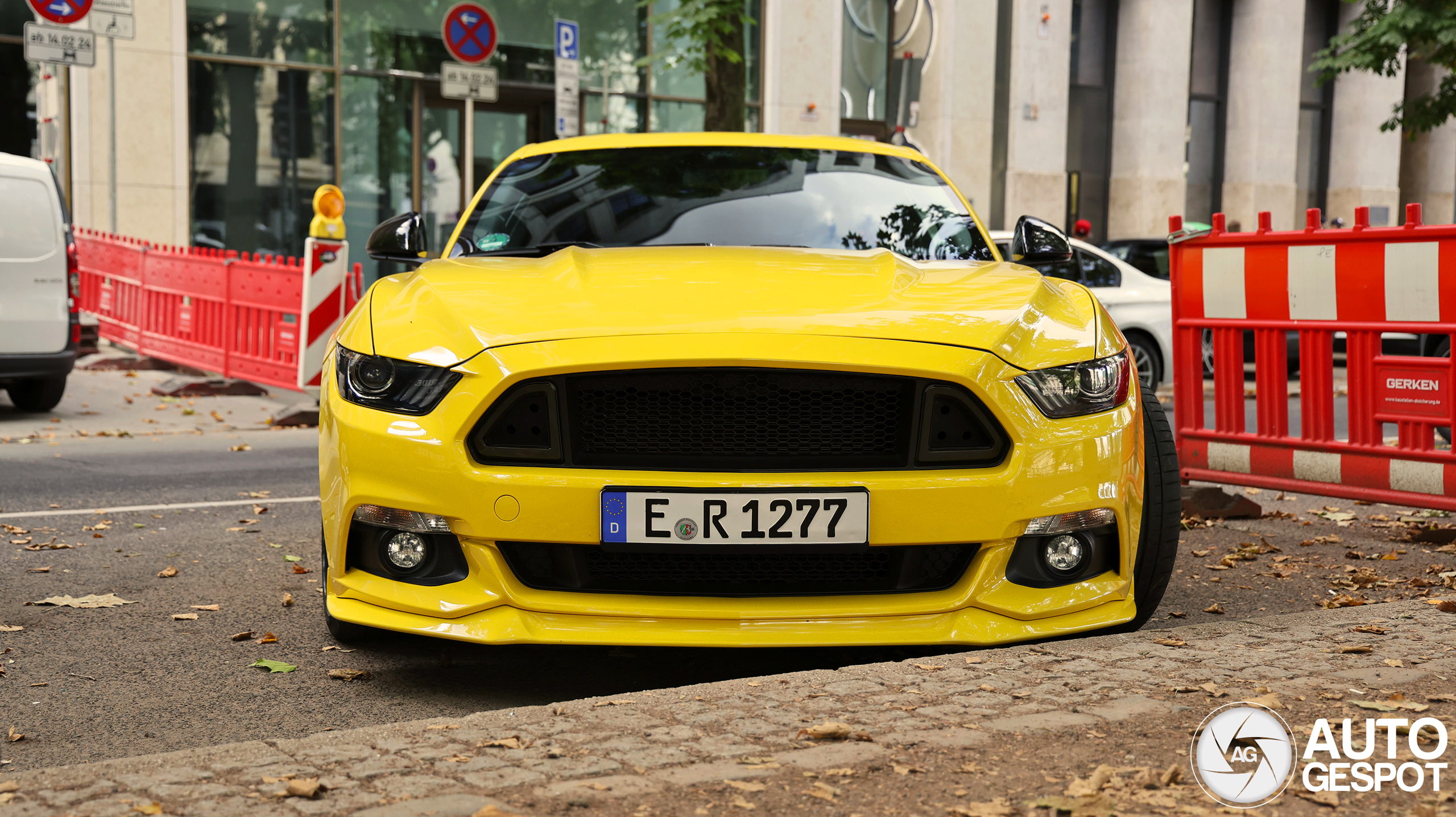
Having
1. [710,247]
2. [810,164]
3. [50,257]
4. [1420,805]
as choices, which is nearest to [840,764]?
[1420,805]

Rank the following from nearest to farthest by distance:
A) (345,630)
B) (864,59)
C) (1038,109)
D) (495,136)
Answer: (345,630)
(495,136)
(864,59)
(1038,109)

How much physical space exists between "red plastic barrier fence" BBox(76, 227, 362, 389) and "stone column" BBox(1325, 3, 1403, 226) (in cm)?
2566

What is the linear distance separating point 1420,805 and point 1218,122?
98.3ft

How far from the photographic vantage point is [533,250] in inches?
187

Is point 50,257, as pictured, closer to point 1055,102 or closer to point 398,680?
point 398,680

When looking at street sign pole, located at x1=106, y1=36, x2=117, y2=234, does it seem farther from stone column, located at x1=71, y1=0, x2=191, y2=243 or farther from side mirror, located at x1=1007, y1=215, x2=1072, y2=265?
side mirror, located at x1=1007, y1=215, x2=1072, y2=265

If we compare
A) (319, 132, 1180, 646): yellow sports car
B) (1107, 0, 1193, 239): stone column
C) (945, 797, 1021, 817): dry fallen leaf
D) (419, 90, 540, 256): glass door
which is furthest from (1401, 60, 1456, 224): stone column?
(945, 797, 1021, 817): dry fallen leaf

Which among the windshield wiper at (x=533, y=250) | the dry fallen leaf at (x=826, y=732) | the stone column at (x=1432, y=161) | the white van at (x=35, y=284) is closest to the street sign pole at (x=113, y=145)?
the white van at (x=35, y=284)

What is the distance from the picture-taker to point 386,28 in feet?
63.0

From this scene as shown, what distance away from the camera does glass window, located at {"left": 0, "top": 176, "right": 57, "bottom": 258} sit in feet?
33.4

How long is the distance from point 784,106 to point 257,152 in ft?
26.4

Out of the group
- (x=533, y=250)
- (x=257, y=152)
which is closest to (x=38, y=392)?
(x=533, y=250)

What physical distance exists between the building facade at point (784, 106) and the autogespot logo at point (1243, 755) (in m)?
13.0

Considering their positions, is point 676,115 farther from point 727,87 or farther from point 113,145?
point 113,145
